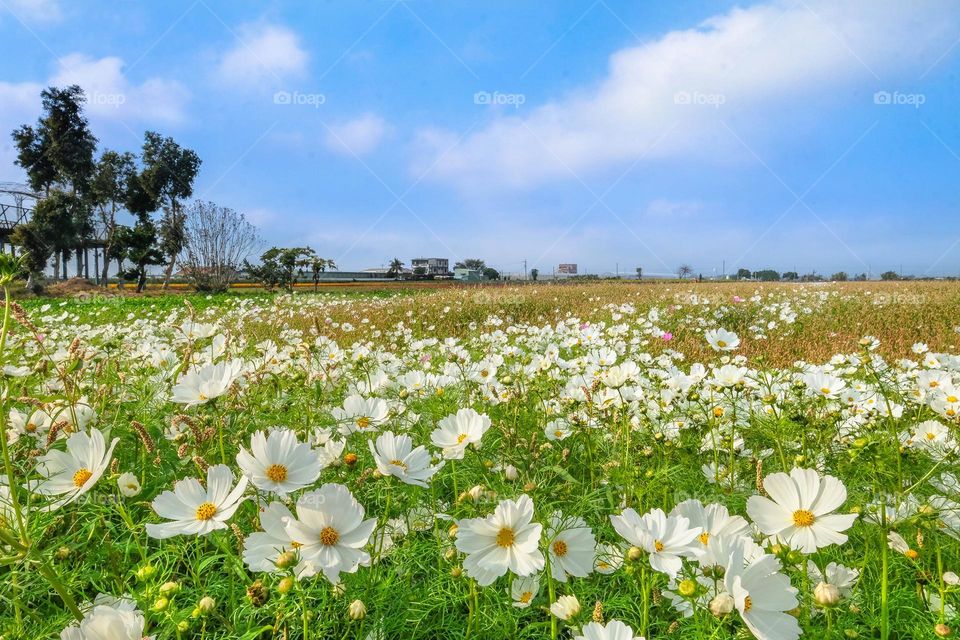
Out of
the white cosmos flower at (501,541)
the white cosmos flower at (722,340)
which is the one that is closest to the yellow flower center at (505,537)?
the white cosmos flower at (501,541)

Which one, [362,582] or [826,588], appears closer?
[826,588]

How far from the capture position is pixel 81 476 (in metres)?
0.95

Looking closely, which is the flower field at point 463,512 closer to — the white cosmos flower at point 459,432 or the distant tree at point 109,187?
the white cosmos flower at point 459,432

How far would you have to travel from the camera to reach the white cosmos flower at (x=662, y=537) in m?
0.80

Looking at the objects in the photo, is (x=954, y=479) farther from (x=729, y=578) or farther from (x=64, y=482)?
(x=64, y=482)

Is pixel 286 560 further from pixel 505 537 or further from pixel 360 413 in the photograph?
pixel 360 413

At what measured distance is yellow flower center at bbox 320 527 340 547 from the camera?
803 mm

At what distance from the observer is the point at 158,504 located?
87cm

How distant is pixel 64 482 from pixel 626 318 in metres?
5.60

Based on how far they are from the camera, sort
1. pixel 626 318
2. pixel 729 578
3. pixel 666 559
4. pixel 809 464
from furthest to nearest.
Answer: pixel 626 318
pixel 809 464
pixel 666 559
pixel 729 578

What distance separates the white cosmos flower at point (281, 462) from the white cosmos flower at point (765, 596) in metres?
0.68

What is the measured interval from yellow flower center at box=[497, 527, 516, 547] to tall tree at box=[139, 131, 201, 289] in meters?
28.1

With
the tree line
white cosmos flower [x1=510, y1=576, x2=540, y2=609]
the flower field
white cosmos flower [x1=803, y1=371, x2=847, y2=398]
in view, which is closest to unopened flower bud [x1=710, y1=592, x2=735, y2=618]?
the flower field

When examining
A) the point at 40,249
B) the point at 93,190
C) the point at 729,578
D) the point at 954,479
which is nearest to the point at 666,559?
the point at 729,578
